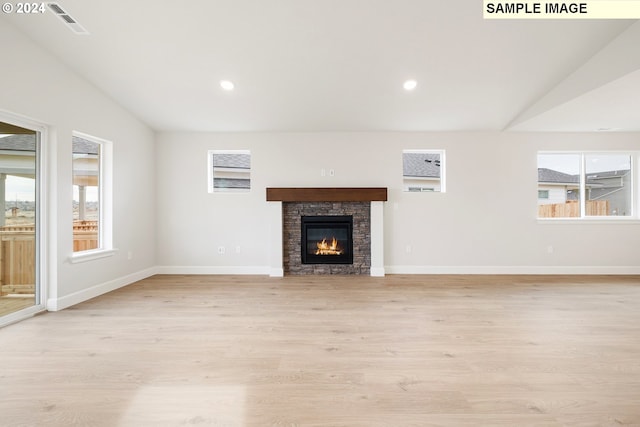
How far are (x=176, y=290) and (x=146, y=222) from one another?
1.51 m

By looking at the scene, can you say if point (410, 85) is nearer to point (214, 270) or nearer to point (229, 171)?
point (229, 171)

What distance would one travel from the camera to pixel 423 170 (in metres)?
5.48

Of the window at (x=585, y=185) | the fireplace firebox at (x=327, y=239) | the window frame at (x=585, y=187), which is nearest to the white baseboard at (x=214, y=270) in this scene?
the fireplace firebox at (x=327, y=239)

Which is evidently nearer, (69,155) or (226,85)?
(69,155)

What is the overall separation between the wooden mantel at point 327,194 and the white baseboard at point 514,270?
1243 mm

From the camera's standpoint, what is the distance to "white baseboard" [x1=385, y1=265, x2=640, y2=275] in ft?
17.1

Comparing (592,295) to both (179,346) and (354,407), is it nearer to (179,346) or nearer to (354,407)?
(354,407)

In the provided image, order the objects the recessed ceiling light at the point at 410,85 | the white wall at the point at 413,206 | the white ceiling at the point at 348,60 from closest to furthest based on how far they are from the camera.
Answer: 1. the white ceiling at the point at 348,60
2. the recessed ceiling light at the point at 410,85
3. the white wall at the point at 413,206

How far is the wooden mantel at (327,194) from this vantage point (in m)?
5.16

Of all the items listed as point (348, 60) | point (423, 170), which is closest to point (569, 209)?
point (423, 170)

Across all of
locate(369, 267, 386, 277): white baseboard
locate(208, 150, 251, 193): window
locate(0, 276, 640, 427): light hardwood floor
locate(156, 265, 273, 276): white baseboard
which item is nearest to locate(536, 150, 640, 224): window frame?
locate(0, 276, 640, 427): light hardwood floor

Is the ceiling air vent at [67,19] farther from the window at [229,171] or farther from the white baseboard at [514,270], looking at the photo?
the white baseboard at [514,270]

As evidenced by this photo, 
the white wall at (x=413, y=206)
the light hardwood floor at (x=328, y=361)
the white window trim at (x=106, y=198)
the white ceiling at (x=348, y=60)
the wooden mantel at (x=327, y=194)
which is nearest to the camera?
the light hardwood floor at (x=328, y=361)

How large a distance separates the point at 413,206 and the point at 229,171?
3.22m
